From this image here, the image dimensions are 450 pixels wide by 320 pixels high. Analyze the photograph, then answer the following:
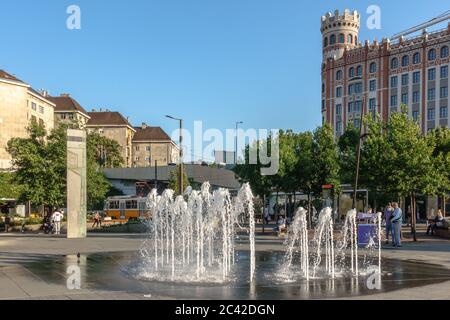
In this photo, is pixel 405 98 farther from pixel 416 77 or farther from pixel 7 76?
pixel 7 76

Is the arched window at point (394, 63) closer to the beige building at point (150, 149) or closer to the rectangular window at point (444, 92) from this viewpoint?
the rectangular window at point (444, 92)

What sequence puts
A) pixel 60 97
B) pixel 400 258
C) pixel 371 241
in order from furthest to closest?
pixel 60 97
pixel 371 241
pixel 400 258

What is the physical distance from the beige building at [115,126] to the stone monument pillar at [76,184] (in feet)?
316

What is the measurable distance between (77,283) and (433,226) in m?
23.1

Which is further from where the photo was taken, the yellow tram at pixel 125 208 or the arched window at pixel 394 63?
the arched window at pixel 394 63

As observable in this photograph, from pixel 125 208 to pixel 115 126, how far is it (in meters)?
72.5

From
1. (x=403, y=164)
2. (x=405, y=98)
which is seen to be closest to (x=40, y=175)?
(x=403, y=164)

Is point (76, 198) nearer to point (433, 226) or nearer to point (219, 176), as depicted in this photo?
point (433, 226)

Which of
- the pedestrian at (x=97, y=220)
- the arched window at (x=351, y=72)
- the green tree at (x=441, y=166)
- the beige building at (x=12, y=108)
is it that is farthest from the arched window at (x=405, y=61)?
the pedestrian at (x=97, y=220)

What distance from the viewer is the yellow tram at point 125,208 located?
2122 inches

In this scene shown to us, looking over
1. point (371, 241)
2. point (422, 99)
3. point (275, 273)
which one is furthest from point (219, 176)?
point (275, 273)

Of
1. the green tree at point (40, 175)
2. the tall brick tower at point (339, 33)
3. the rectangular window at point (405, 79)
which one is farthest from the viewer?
the tall brick tower at point (339, 33)

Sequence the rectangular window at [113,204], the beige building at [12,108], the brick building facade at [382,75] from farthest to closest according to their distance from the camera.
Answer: the beige building at [12,108], the brick building facade at [382,75], the rectangular window at [113,204]

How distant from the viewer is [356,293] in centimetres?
1008
